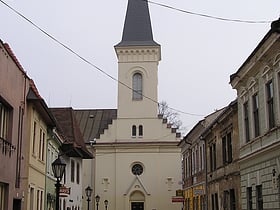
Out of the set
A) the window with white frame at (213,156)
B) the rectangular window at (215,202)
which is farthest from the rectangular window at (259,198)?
the window with white frame at (213,156)

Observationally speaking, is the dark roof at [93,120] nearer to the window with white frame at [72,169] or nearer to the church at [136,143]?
the church at [136,143]

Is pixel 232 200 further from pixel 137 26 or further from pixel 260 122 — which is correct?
pixel 137 26

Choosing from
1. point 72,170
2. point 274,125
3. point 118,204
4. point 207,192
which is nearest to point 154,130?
point 118,204

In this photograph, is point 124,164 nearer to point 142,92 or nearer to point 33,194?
point 142,92

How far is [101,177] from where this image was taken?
192ft

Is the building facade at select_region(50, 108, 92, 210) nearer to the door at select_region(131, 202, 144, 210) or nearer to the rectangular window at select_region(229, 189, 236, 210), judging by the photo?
the rectangular window at select_region(229, 189, 236, 210)

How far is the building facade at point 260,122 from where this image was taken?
16672 millimetres

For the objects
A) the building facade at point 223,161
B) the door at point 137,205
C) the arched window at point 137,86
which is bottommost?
the door at point 137,205

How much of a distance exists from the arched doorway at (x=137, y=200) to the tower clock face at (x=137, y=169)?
2.26m

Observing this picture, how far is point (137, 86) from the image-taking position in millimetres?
60562

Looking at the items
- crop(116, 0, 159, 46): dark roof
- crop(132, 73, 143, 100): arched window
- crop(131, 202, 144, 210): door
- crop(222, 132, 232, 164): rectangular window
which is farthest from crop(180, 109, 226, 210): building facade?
crop(116, 0, 159, 46): dark roof

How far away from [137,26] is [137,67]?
16.0 ft

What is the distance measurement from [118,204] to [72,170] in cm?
1988

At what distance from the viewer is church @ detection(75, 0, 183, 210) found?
189 ft
